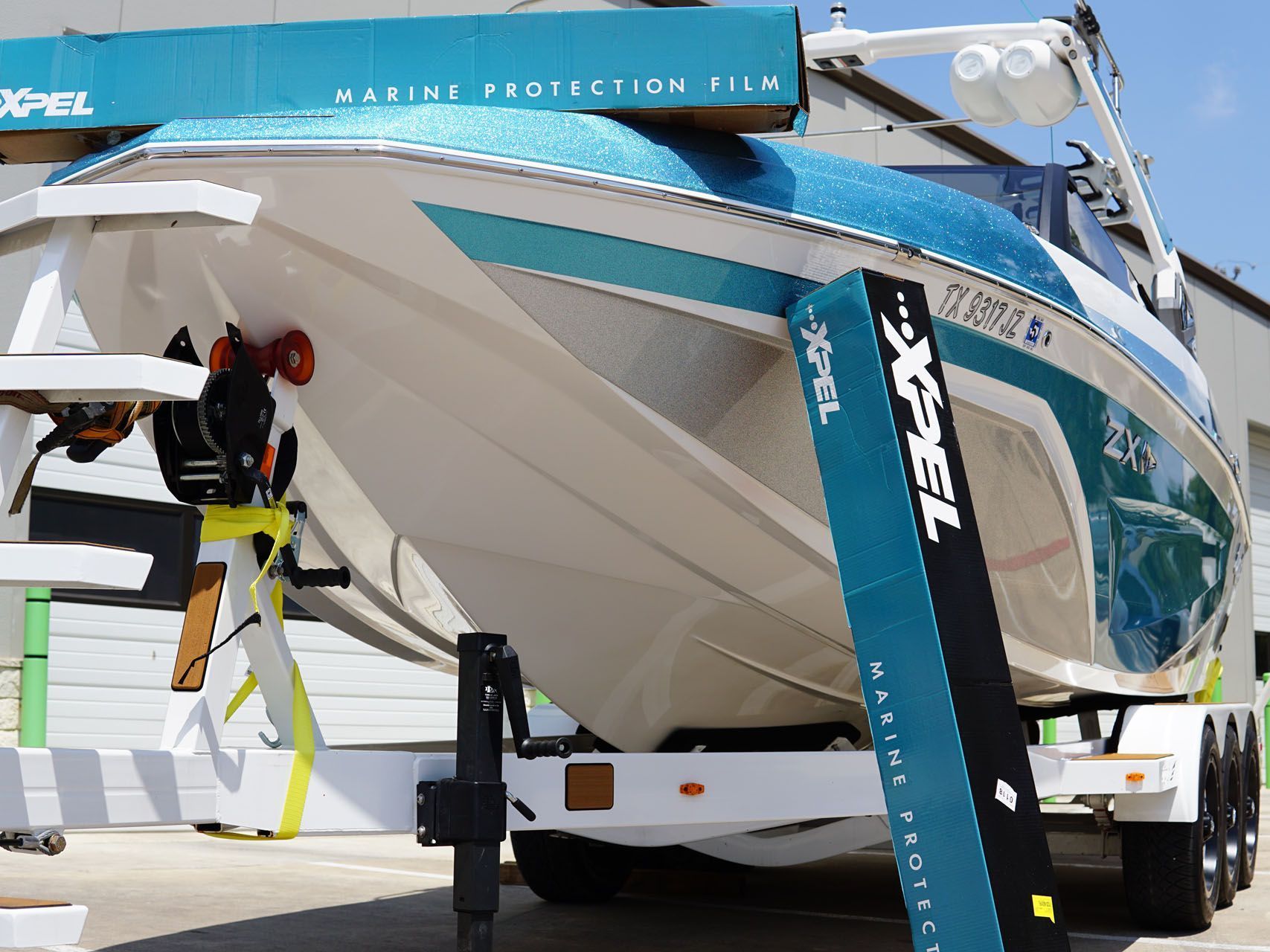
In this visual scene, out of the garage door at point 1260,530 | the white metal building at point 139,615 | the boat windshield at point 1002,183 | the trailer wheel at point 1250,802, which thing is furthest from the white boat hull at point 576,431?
the garage door at point 1260,530

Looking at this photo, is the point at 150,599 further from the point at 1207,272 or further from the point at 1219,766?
the point at 1207,272

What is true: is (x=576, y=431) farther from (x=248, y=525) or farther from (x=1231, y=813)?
(x=1231, y=813)

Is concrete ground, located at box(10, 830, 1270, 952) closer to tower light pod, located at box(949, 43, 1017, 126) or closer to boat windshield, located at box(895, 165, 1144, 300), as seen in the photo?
boat windshield, located at box(895, 165, 1144, 300)

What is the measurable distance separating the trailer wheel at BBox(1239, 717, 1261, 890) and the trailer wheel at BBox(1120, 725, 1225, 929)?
2.65 feet

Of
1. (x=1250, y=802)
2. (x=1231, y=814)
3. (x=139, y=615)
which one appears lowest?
(x=1231, y=814)

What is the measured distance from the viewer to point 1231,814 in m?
5.17

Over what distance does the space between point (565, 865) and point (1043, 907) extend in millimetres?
2821

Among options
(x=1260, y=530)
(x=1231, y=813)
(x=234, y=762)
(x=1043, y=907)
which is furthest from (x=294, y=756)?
(x=1260, y=530)

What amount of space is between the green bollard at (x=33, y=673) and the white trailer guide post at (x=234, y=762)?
558 centimetres

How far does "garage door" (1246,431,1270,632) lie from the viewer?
19859 millimetres

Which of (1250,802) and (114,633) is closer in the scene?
(1250,802)

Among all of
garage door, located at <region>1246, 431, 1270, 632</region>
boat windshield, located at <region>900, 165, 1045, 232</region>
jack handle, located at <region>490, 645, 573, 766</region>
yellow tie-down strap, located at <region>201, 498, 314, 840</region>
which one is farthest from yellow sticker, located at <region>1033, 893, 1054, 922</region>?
garage door, located at <region>1246, 431, 1270, 632</region>

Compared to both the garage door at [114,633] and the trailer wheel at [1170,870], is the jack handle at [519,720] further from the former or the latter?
the garage door at [114,633]

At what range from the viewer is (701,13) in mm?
2742
